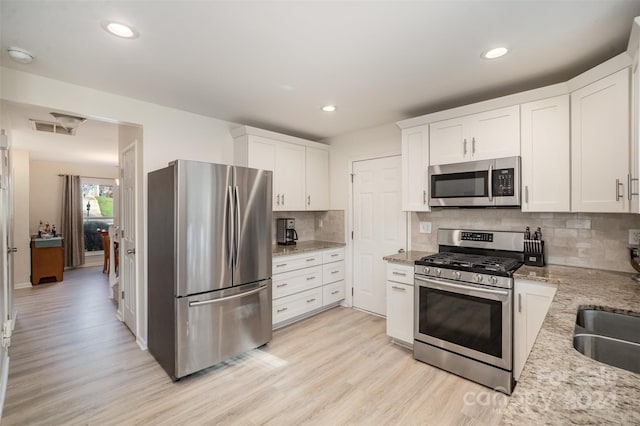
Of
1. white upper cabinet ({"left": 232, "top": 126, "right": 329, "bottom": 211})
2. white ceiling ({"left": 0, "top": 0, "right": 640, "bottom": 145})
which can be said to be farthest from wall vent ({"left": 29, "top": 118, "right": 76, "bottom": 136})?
white upper cabinet ({"left": 232, "top": 126, "right": 329, "bottom": 211})

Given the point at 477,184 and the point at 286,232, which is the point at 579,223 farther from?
the point at 286,232

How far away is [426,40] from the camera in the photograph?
5.98 feet

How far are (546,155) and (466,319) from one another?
1.42m

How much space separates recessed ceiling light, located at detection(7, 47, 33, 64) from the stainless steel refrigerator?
1071 mm

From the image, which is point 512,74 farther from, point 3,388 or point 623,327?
point 3,388

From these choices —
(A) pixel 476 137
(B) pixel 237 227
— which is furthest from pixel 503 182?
(B) pixel 237 227

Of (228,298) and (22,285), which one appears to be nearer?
(228,298)

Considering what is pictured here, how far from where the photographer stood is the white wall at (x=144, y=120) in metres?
2.24

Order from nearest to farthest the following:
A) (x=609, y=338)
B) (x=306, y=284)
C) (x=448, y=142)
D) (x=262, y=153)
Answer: (x=609, y=338) < (x=448, y=142) < (x=262, y=153) < (x=306, y=284)

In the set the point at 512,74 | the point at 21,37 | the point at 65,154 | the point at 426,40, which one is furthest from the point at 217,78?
the point at 65,154

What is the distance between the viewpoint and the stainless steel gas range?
2162 mm

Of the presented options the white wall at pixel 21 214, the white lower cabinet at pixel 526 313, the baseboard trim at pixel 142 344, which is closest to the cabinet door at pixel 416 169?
the white lower cabinet at pixel 526 313

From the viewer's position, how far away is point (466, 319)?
233 cm

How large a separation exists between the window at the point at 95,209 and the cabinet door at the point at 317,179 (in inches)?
232
